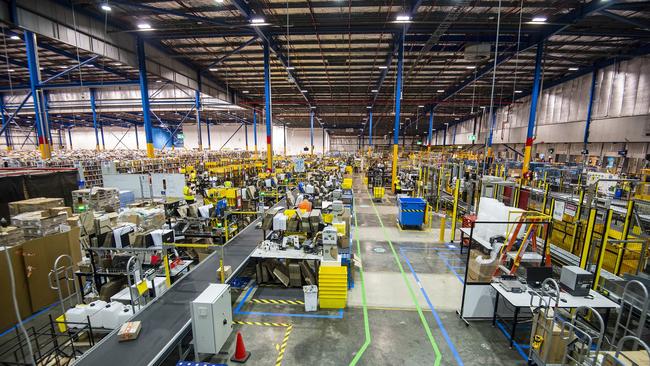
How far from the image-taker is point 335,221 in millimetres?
8148

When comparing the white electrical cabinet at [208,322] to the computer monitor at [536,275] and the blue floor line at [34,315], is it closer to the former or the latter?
the blue floor line at [34,315]

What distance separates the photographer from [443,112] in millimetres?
36781

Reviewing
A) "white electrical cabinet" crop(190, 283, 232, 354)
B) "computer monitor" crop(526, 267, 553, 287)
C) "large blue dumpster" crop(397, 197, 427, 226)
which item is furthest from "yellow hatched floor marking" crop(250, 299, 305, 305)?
"large blue dumpster" crop(397, 197, 427, 226)

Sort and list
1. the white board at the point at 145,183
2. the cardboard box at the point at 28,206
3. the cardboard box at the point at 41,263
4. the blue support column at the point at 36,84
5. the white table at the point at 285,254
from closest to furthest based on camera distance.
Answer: the cardboard box at the point at 41,263
the white table at the point at 285,254
the cardboard box at the point at 28,206
the blue support column at the point at 36,84
the white board at the point at 145,183

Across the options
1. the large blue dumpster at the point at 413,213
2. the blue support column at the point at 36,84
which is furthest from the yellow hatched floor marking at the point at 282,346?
the blue support column at the point at 36,84

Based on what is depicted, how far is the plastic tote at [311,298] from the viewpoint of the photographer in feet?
19.3

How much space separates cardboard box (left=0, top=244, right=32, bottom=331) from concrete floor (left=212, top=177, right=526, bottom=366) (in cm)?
460

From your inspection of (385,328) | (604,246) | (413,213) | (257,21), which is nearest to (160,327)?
(385,328)

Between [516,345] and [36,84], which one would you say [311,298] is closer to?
[516,345]

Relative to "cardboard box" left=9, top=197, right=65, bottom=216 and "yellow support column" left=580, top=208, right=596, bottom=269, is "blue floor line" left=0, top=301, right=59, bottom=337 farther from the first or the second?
"yellow support column" left=580, top=208, right=596, bottom=269

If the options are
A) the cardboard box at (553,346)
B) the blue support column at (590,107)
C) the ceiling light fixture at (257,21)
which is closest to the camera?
the cardboard box at (553,346)

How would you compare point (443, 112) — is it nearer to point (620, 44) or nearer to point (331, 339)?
point (620, 44)

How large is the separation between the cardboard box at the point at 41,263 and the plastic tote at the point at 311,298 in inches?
231

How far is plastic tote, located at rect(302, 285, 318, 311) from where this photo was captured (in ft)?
19.3
